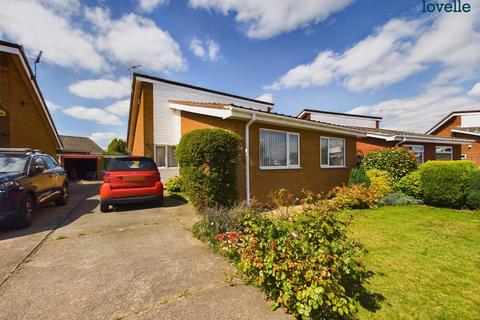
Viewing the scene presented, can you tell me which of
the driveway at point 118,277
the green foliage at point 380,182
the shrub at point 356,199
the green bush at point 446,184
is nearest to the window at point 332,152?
the green foliage at point 380,182

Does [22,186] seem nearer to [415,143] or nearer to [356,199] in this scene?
[356,199]

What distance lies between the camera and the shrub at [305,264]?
2.28m

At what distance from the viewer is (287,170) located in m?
8.88

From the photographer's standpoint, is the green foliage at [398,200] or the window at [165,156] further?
the window at [165,156]

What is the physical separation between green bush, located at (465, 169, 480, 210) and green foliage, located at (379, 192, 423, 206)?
1.42 meters

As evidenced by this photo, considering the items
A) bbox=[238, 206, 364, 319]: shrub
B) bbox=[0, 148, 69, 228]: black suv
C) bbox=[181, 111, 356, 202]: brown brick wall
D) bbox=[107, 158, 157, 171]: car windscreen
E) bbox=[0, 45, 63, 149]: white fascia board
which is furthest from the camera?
bbox=[0, 45, 63, 149]: white fascia board

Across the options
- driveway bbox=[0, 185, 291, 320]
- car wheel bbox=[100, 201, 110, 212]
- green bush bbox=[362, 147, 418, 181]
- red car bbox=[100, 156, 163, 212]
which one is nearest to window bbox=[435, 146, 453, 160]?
green bush bbox=[362, 147, 418, 181]

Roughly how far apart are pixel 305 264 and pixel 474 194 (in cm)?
976

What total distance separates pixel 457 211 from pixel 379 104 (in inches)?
1145

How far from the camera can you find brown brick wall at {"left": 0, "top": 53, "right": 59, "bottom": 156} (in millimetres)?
10805

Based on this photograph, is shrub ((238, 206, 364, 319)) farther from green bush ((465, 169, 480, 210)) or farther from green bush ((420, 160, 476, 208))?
green bush ((465, 169, 480, 210))

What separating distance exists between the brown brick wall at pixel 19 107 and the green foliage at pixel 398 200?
17314 millimetres

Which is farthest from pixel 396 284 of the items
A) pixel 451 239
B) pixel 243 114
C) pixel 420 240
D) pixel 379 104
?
pixel 379 104

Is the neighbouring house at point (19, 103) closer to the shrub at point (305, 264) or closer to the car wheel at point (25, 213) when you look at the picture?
the car wheel at point (25, 213)
